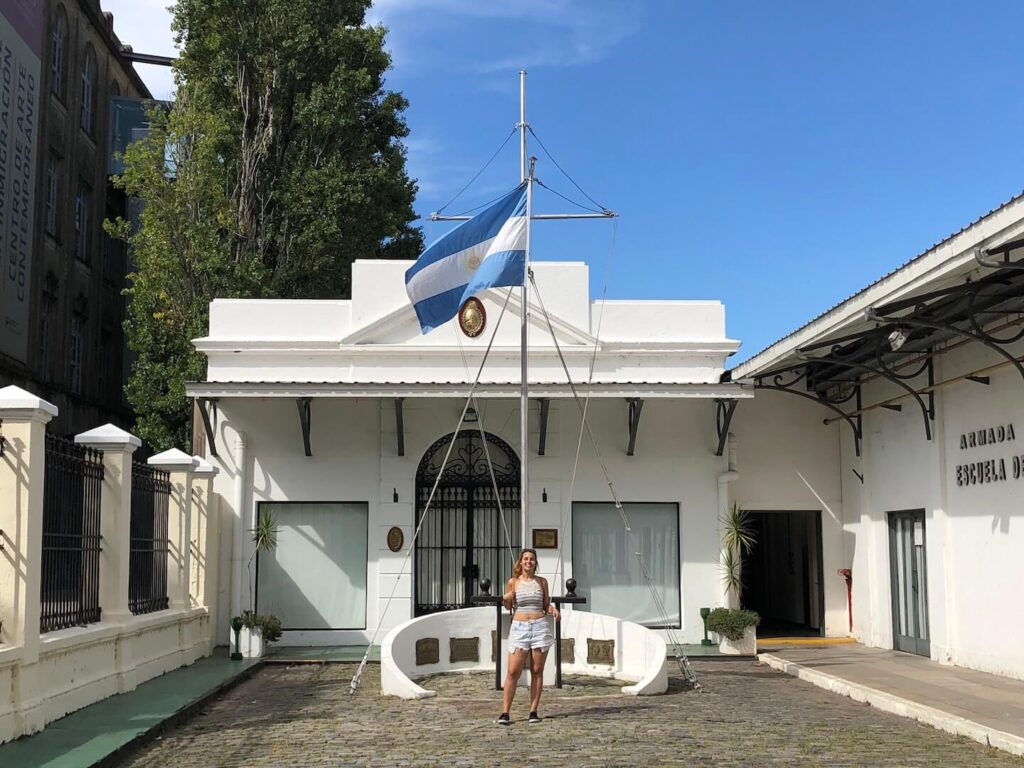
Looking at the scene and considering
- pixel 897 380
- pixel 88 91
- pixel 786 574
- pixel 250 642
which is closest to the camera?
pixel 897 380

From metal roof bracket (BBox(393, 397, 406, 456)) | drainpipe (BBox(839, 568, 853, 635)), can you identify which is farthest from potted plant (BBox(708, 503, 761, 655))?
metal roof bracket (BBox(393, 397, 406, 456))

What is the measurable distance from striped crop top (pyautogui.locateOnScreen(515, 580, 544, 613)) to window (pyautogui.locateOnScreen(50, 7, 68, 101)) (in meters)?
21.5

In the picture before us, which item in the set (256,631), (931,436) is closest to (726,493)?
(931,436)

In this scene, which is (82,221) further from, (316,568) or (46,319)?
(316,568)

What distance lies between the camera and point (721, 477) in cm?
1808

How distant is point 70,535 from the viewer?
10938 mm

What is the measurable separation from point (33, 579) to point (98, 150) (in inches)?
949

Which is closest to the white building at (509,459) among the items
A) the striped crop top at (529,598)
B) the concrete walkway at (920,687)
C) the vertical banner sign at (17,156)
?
the concrete walkway at (920,687)

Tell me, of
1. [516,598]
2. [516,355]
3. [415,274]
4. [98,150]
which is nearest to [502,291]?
[516,355]

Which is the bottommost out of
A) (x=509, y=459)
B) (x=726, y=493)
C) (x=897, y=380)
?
(x=726, y=493)

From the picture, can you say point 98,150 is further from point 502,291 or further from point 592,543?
point 592,543

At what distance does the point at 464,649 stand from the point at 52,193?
18976 millimetres

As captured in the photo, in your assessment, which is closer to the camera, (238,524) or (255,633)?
(255,633)

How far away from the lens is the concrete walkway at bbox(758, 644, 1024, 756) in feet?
32.2
